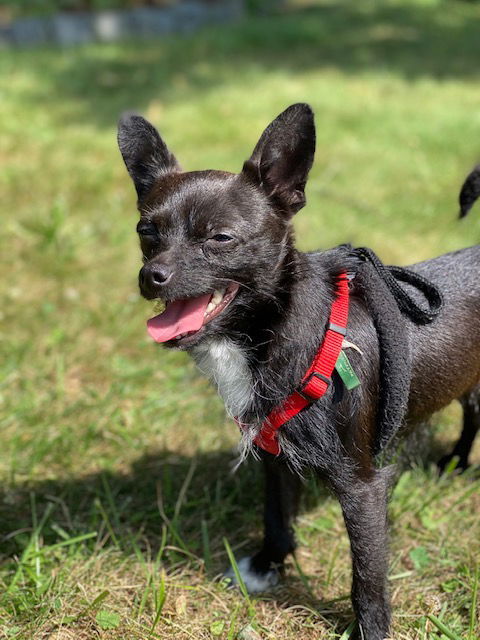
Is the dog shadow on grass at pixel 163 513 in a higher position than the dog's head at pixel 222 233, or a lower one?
lower

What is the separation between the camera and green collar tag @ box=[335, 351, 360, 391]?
2.01m

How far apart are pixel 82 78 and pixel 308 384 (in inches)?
283

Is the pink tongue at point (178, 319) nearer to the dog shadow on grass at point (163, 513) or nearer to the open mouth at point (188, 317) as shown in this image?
the open mouth at point (188, 317)

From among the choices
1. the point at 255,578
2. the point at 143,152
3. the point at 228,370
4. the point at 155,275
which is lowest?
the point at 255,578

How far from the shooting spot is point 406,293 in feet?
7.20

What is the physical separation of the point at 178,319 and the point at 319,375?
452 mm

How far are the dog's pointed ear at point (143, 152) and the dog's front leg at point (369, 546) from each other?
3.99 ft

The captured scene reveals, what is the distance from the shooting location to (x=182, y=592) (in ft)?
8.10

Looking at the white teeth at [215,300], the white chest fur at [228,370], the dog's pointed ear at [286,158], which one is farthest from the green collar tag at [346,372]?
the dog's pointed ear at [286,158]

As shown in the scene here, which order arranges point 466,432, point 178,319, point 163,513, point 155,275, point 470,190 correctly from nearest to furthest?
point 155,275
point 178,319
point 470,190
point 163,513
point 466,432

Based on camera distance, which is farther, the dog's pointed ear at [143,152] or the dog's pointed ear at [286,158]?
the dog's pointed ear at [143,152]

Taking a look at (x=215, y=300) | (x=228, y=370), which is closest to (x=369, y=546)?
(x=228, y=370)

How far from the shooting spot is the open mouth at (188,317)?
1.98 metres

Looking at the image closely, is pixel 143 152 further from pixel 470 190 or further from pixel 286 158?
pixel 470 190
